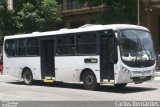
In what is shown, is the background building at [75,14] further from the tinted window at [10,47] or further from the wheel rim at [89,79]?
the wheel rim at [89,79]

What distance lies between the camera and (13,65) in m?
24.7

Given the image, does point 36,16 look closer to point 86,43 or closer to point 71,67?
point 71,67

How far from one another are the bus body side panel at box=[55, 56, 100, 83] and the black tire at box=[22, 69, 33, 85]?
8.51 ft

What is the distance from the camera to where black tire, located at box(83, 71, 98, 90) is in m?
19.1

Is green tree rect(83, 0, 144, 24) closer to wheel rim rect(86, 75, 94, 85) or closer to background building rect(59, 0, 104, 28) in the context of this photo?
background building rect(59, 0, 104, 28)

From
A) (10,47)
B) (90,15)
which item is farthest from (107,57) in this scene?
(90,15)

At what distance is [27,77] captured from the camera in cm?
2381

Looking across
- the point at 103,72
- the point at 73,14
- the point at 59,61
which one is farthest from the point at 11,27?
the point at 103,72

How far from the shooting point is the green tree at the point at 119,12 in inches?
1501

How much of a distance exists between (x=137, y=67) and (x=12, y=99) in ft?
17.1

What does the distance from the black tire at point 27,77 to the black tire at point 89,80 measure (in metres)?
4.75

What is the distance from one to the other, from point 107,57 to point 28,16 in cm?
2261

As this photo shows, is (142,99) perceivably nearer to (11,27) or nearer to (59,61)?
(59,61)

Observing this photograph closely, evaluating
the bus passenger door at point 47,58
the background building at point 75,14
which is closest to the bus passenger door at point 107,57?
the bus passenger door at point 47,58
